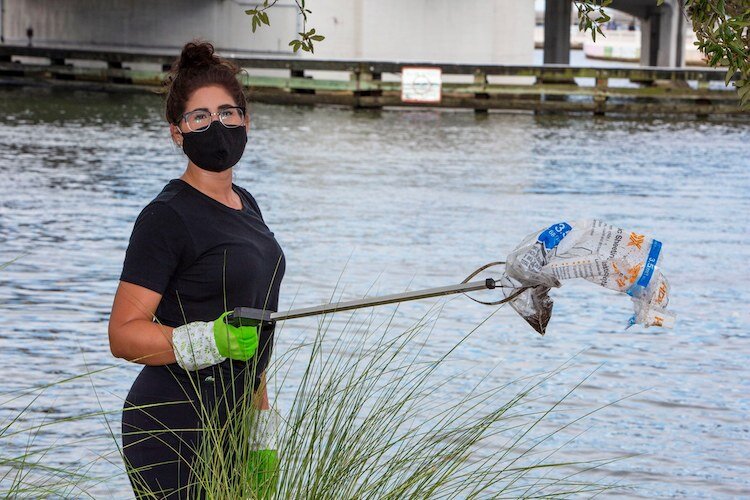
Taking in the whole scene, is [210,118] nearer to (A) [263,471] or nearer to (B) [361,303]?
(B) [361,303]

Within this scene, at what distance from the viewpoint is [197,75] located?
347cm

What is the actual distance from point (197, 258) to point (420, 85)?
33123 millimetres

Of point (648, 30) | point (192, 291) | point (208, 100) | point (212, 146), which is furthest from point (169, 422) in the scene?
point (648, 30)

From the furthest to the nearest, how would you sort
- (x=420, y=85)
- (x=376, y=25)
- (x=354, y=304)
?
(x=376, y=25)
(x=420, y=85)
(x=354, y=304)

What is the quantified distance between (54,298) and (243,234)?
6.88 meters

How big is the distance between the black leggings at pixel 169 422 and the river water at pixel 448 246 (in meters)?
0.14

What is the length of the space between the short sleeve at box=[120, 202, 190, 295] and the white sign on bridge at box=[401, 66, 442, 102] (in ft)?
108

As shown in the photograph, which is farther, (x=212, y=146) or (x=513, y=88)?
(x=513, y=88)

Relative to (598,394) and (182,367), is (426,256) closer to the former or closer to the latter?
(598,394)

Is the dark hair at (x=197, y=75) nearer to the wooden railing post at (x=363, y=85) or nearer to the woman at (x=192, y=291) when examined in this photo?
the woman at (x=192, y=291)

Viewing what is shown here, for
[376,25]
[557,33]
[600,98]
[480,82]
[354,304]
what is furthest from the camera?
[557,33]

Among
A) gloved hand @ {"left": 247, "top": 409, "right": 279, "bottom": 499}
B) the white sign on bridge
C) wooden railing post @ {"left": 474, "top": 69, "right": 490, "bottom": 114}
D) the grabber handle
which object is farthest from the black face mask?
wooden railing post @ {"left": 474, "top": 69, "right": 490, "bottom": 114}

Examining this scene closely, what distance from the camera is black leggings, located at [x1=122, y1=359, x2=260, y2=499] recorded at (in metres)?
3.32

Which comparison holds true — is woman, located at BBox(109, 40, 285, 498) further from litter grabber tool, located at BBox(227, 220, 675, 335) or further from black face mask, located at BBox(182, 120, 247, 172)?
litter grabber tool, located at BBox(227, 220, 675, 335)
